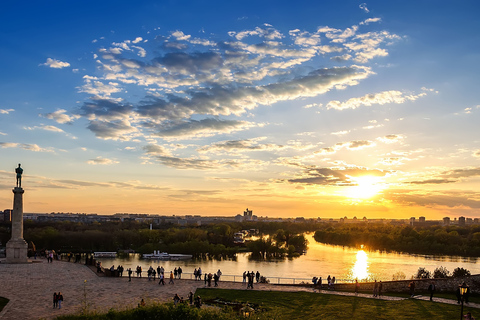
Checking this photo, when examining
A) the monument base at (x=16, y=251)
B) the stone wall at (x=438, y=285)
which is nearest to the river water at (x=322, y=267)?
the monument base at (x=16, y=251)

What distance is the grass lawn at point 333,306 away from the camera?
23.0 m

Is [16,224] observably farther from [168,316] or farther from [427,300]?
[427,300]

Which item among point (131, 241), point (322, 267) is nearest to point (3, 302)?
point (322, 267)

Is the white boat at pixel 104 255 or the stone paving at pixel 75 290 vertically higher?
the stone paving at pixel 75 290

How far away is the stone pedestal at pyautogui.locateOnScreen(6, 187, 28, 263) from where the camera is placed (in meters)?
43.3

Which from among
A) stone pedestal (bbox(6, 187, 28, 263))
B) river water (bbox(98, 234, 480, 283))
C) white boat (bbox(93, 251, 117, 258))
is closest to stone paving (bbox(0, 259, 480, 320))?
stone pedestal (bbox(6, 187, 28, 263))

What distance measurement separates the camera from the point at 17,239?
4403cm

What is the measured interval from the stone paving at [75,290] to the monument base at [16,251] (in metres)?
3.92

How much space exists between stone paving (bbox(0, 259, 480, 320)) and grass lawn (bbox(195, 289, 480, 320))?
175cm

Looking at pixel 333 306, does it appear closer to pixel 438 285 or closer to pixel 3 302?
pixel 438 285

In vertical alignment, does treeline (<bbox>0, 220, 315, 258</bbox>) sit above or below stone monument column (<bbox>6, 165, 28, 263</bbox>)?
below

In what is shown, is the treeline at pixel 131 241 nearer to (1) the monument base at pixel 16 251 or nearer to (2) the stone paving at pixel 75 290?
(1) the monument base at pixel 16 251

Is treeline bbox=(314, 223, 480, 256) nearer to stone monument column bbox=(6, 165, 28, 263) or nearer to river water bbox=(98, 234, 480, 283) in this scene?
river water bbox=(98, 234, 480, 283)

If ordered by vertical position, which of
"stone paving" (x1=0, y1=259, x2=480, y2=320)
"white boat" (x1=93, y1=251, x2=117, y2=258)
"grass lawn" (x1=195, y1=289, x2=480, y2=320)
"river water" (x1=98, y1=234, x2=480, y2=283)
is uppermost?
"grass lawn" (x1=195, y1=289, x2=480, y2=320)
